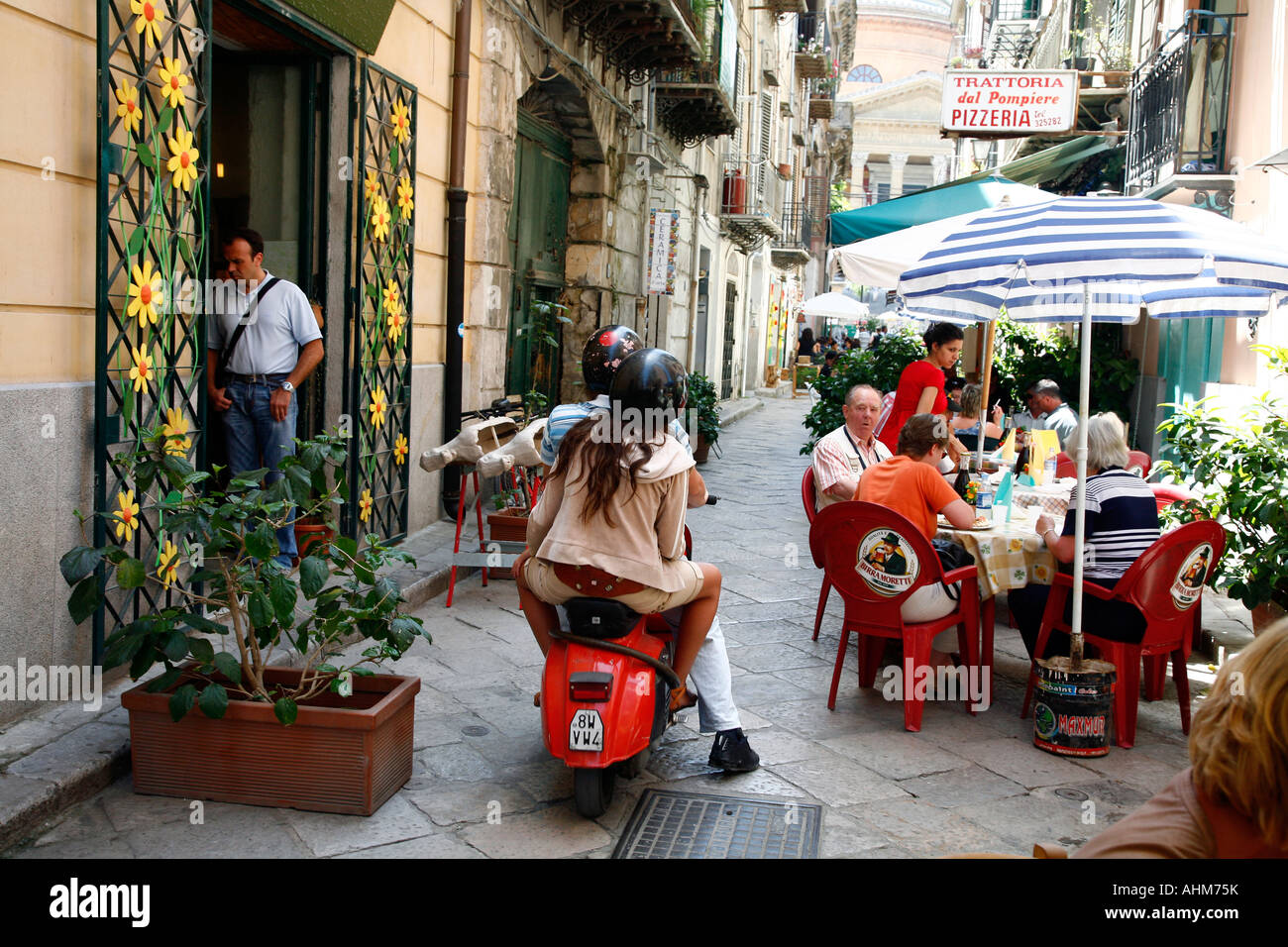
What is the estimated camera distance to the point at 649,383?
3.60 m

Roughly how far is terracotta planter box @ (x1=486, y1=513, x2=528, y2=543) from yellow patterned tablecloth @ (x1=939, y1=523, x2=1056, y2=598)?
264 cm

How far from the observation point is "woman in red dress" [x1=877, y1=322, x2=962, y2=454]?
7.27 metres

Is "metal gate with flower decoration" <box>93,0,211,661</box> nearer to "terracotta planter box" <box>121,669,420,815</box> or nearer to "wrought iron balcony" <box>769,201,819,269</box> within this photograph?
"terracotta planter box" <box>121,669,420,815</box>

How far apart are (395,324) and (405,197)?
2.56 feet

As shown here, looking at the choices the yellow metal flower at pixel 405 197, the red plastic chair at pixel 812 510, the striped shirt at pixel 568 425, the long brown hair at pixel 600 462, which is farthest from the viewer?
the yellow metal flower at pixel 405 197

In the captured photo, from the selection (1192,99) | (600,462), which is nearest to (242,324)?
(600,462)

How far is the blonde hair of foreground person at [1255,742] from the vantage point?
1563 mm

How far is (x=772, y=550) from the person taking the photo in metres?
8.64

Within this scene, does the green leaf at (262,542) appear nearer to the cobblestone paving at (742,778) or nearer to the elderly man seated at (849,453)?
the cobblestone paving at (742,778)

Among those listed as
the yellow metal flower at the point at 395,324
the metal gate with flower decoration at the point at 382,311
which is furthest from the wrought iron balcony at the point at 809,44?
the yellow metal flower at the point at 395,324

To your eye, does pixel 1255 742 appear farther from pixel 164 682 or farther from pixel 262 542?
pixel 164 682

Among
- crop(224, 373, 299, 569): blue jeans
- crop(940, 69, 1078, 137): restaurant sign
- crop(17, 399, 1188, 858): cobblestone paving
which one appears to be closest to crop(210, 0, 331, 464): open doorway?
crop(224, 373, 299, 569): blue jeans
